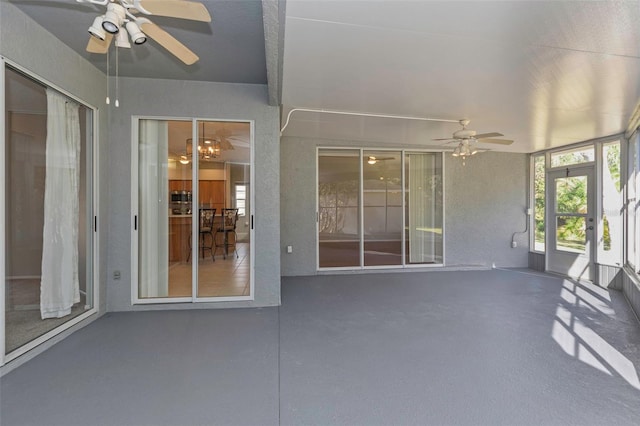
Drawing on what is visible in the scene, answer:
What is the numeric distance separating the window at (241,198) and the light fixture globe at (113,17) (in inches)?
87.6

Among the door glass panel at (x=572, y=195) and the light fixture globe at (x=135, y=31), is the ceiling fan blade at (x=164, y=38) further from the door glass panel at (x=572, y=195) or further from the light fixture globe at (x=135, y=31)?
the door glass panel at (x=572, y=195)

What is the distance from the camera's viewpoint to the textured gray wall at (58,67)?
241cm

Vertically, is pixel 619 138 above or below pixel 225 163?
above

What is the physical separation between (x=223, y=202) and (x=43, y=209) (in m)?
1.75

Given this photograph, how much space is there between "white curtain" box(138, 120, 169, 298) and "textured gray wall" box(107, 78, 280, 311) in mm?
138

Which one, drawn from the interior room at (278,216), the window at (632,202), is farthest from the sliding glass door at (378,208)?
the window at (632,202)

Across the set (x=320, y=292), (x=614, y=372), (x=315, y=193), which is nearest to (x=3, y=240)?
(x=320, y=292)

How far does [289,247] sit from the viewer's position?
5652mm

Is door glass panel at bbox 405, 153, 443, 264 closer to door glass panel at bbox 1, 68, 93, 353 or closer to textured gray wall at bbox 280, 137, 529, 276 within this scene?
textured gray wall at bbox 280, 137, 529, 276

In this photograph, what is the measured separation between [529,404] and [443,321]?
1434 millimetres

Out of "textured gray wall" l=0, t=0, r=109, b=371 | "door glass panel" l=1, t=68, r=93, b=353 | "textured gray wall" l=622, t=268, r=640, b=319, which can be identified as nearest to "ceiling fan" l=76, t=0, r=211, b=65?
"textured gray wall" l=0, t=0, r=109, b=371

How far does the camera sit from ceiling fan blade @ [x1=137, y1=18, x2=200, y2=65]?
6.63 ft

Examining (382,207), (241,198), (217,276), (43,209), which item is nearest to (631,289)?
(382,207)

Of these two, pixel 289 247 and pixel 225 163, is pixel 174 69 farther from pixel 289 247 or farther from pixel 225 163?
pixel 289 247
